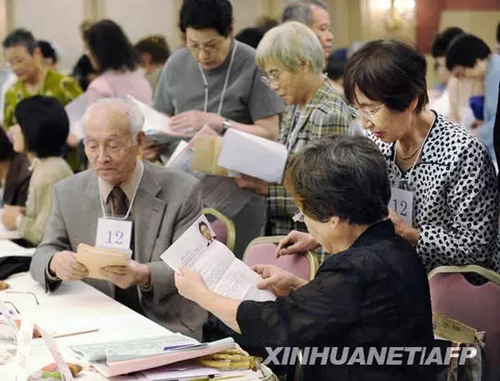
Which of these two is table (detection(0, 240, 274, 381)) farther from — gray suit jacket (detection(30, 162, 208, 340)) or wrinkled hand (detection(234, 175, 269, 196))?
wrinkled hand (detection(234, 175, 269, 196))

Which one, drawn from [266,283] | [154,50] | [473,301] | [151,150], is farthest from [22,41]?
[473,301]

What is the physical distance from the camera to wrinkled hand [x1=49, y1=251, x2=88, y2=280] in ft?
11.4

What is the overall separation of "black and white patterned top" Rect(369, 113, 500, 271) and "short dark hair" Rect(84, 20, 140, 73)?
3461 millimetres

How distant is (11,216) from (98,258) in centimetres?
183

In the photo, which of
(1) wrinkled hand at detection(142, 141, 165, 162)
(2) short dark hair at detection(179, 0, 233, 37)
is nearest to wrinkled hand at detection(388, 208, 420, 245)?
(2) short dark hair at detection(179, 0, 233, 37)

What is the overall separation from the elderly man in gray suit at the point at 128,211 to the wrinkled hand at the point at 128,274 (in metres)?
0.03

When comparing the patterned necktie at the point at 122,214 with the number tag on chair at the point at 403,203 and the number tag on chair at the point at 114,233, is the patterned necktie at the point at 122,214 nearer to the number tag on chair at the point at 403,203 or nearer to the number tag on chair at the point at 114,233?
the number tag on chair at the point at 114,233

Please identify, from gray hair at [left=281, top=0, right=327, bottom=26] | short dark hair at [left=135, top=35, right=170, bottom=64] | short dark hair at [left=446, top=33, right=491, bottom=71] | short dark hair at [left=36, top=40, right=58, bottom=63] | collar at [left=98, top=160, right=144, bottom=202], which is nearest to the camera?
collar at [left=98, top=160, right=144, bottom=202]

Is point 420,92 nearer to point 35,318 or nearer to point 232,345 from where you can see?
point 232,345

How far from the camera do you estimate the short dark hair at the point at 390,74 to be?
10.1 feet

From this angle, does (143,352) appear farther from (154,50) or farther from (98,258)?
(154,50)

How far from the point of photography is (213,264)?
3.00 metres

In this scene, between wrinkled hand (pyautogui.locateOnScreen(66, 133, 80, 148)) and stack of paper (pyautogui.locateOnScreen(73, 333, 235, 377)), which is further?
wrinkled hand (pyautogui.locateOnScreen(66, 133, 80, 148))

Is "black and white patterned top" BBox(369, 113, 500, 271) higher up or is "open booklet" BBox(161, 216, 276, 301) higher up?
"black and white patterned top" BBox(369, 113, 500, 271)
